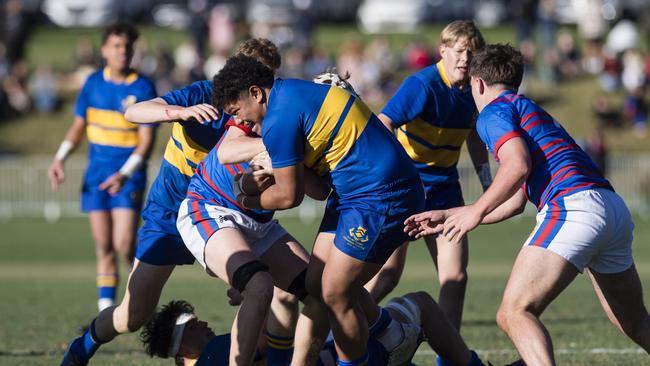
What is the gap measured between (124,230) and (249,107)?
171 inches

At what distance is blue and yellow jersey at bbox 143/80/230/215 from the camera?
7.14 meters

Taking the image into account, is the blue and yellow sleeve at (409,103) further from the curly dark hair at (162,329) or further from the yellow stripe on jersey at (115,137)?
the yellow stripe on jersey at (115,137)

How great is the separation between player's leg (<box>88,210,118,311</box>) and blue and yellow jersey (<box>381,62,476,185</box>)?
3334mm

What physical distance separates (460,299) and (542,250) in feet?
6.95

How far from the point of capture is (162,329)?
6.88 m

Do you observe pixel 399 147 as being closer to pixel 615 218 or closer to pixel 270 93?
pixel 270 93

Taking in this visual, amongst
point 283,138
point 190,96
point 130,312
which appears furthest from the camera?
point 130,312

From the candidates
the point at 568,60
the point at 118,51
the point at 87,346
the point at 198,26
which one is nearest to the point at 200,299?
the point at 118,51

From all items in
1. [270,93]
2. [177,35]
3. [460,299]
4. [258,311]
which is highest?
[270,93]

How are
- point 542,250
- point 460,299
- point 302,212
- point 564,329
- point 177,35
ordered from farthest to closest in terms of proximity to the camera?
point 177,35
point 302,212
point 564,329
point 460,299
point 542,250

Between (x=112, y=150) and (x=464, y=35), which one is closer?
(x=464, y=35)

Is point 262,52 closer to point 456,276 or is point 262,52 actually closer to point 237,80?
point 237,80

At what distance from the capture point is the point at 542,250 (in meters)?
5.98

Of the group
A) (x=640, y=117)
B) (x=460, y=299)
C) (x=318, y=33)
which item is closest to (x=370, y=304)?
(x=460, y=299)
